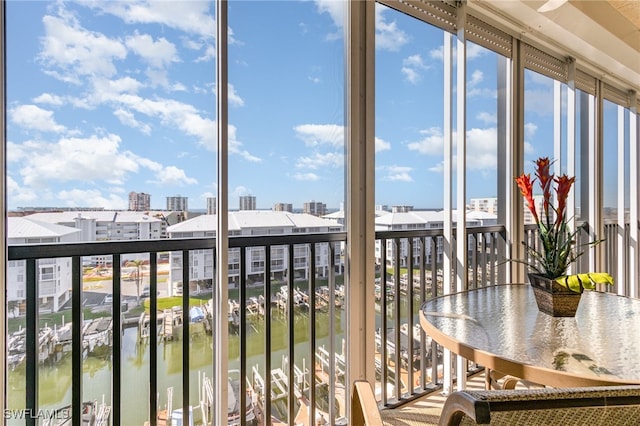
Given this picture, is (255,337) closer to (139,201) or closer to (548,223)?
(139,201)

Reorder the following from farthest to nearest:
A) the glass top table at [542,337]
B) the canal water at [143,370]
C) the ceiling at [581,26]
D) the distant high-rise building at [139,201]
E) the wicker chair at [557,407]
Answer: the ceiling at [581,26], the distant high-rise building at [139,201], the canal water at [143,370], the glass top table at [542,337], the wicker chair at [557,407]

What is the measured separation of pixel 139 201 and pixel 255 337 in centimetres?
89

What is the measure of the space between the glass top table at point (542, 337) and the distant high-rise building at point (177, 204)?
1124mm

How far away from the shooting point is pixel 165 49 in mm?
1471

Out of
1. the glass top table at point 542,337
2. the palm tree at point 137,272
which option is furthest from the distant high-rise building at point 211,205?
→ the glass top table at point 542,337

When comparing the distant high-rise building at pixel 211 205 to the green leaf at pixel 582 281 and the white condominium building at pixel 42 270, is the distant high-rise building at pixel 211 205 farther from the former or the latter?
the green leaf at pixel 582 281

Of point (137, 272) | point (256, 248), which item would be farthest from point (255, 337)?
point (137, 272)

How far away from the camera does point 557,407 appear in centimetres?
53

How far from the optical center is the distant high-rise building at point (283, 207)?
69.1 inches

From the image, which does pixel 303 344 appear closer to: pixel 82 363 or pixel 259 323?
pixel 259 323

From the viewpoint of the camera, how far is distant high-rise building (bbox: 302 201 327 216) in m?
1.85

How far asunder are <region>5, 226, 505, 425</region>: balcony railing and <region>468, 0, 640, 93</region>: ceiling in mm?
1623

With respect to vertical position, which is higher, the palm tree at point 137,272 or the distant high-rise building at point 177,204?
the distant high-rise building at point 177,204

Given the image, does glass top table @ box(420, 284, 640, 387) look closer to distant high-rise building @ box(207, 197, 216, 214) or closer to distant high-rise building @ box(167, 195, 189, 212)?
distant high-rise building @ box(207, 197, 216, 214)
